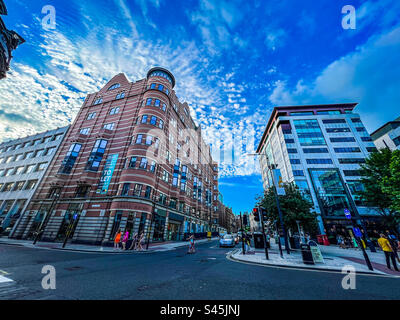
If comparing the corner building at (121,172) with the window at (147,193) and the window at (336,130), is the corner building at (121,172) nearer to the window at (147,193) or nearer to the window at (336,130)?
the window at (147,193)

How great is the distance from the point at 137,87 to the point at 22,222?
30.9 m

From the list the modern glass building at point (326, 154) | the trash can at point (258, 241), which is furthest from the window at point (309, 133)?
the trash can at point (258, 241)

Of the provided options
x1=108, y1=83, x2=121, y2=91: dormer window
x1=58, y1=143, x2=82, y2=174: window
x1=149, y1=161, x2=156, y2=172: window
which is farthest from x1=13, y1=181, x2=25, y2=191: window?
x1=149, y1=161, x2=156, y2=172: window

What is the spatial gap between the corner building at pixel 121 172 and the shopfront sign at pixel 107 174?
0.16 m

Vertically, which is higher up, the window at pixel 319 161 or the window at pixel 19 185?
the window at pixel 319 161

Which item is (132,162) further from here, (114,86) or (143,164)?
(114,86)

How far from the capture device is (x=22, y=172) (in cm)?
3312

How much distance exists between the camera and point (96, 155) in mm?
27500

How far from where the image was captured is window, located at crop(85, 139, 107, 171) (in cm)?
2659

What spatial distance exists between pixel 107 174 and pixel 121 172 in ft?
9.31

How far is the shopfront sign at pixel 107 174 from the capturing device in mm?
24422

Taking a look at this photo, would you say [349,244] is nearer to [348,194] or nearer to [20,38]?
[348,194]

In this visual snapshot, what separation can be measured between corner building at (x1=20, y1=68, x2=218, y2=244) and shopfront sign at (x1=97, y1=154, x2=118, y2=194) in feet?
0.52

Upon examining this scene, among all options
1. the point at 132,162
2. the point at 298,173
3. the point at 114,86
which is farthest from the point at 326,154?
the point at 114,86
